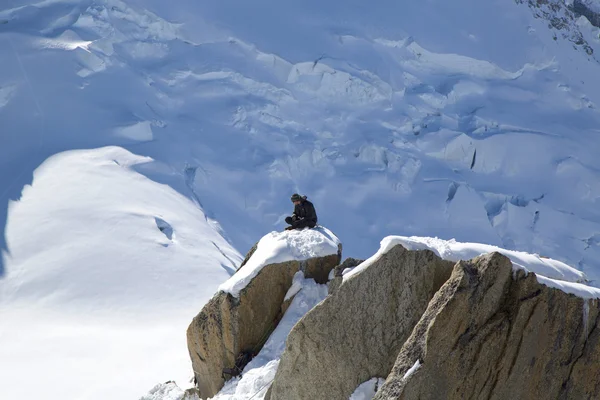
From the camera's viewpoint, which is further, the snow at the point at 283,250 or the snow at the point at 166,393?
the snow at the point at 166,393

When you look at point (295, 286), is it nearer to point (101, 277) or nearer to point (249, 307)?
point (249, 307)

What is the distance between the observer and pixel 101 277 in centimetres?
2041

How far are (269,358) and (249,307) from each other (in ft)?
2.11

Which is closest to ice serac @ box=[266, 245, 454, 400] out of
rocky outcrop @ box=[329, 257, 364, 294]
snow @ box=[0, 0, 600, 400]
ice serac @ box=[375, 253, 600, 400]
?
rocky outcrop @ box=[329, 257, 364, 294]

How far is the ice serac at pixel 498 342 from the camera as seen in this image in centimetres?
627

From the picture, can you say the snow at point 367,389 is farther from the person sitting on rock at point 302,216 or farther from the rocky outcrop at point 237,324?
the person sitting on rock at point 302,216

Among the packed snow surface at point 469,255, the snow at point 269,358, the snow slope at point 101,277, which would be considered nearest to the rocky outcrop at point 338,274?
the packed snow surface at point 469,255

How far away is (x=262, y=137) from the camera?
1066 inches

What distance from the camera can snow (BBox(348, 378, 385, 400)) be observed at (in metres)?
7.18

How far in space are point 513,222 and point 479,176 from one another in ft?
Result: 6.96

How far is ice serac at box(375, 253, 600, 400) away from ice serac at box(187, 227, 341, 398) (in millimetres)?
3130

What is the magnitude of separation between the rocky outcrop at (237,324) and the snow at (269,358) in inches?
6.7

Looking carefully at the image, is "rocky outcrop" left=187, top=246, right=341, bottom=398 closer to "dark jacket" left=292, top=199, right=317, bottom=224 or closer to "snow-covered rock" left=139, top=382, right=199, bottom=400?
"snow-covered rock" left=139, top=382, right=199, bottom=400

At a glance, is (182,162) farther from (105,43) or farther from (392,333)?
(392,333)
